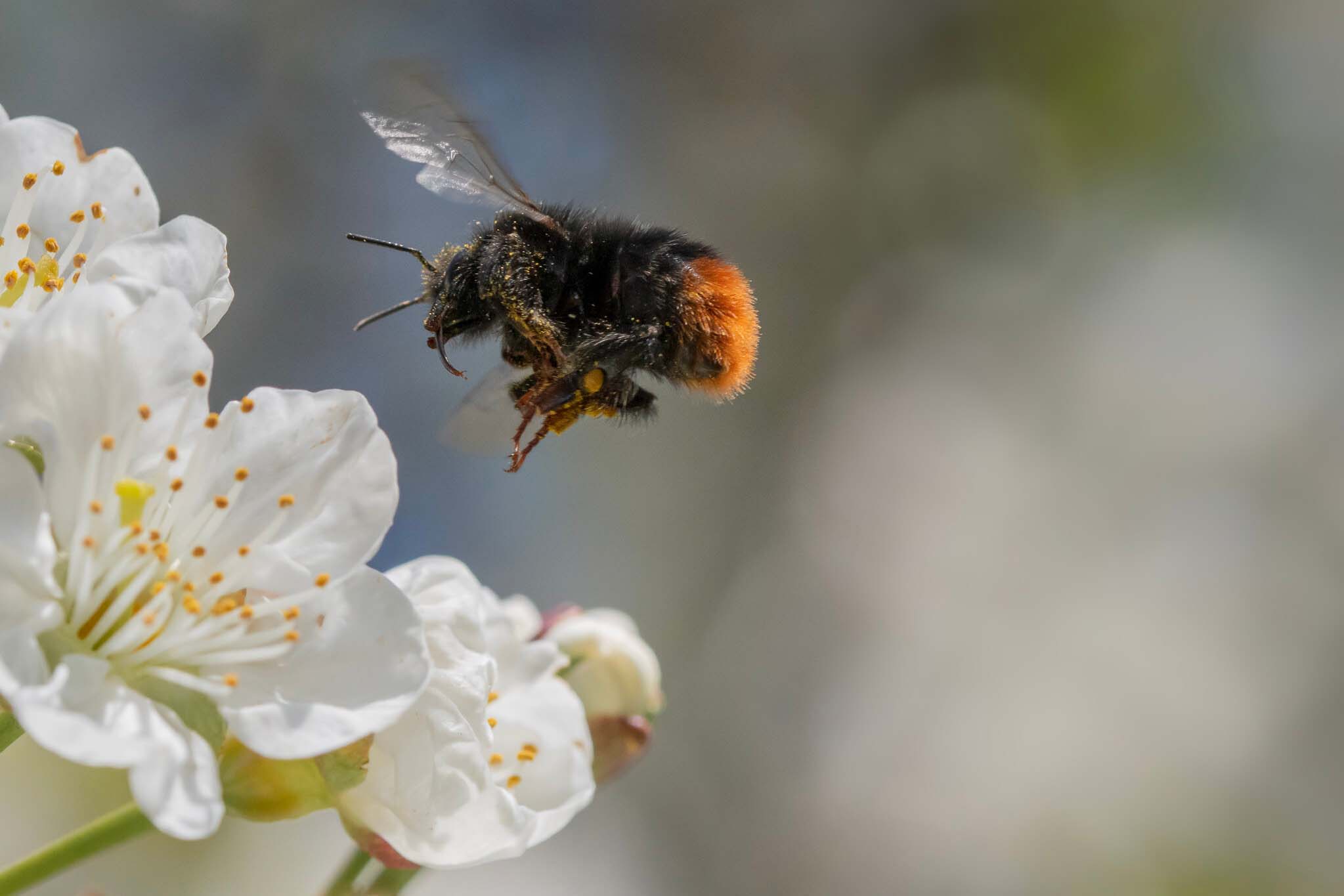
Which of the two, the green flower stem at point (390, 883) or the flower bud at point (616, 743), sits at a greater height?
the flower bud at point (616, 743)

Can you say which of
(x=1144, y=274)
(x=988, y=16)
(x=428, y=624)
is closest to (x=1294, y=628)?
(x=1144, y=274)

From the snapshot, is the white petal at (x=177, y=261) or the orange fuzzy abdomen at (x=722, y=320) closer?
the white petal at (x=177, y=261)

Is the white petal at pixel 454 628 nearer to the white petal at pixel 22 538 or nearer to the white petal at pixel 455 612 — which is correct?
the white petal at pixel 455 612

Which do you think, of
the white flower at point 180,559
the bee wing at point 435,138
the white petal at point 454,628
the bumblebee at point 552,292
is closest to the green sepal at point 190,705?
the white flower at point 180,559

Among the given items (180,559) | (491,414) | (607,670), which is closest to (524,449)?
(491,414)

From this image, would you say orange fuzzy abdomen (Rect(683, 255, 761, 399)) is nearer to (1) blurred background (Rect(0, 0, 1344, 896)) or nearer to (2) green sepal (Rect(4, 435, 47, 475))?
(2) green sepal (Rect(4, 435, 47, 475))

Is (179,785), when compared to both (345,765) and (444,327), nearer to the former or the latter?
(345,765)
